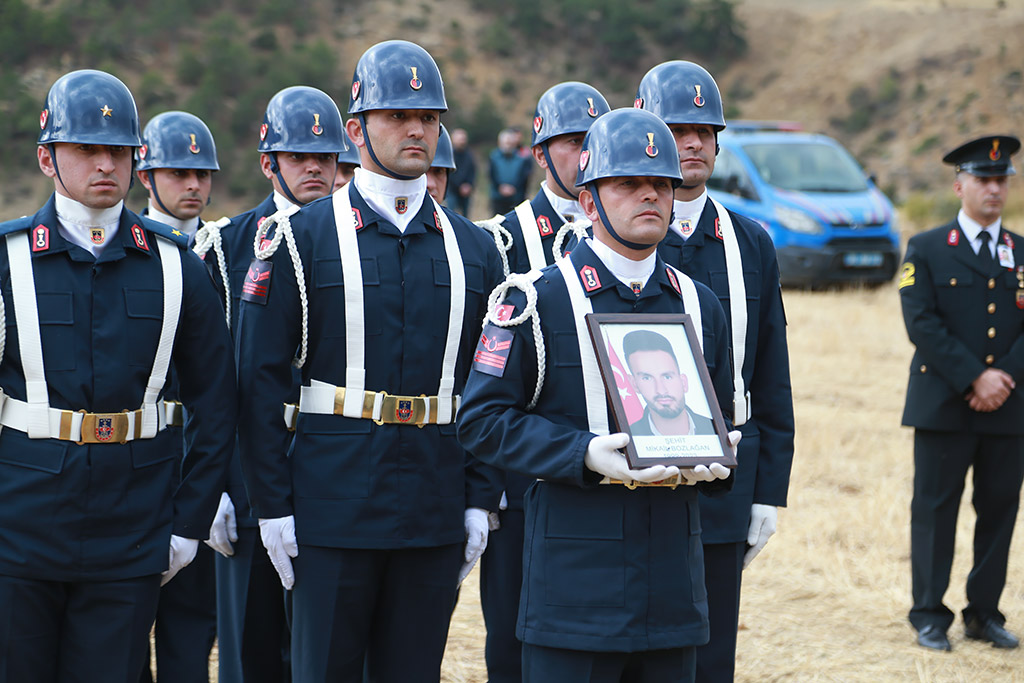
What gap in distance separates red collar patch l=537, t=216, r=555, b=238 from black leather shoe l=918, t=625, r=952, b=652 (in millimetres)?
3120

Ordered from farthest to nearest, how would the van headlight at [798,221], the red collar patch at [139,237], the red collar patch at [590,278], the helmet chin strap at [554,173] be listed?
the van headlight at [798,221]
the helmet chin strap at [554,173]
the red collar patch at [139,237]
the red collar patch at [590,278]

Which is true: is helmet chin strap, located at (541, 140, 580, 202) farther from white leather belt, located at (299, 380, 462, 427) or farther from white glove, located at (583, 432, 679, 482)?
white glove, located at (583, 432, 679, 482)

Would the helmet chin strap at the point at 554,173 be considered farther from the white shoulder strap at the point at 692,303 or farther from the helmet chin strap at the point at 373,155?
the white shoulder strap at the point at 692,303

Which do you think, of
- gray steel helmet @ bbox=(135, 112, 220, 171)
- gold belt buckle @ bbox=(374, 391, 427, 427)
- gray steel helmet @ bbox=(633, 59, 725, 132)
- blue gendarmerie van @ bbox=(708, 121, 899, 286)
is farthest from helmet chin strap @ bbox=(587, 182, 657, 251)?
blue gendarmerie van @ bbox=(708, 121, 899, 286)

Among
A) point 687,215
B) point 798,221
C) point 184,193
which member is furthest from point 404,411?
point 798,221

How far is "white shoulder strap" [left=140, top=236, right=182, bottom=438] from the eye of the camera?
146 inches

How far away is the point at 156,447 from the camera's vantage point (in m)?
3.72

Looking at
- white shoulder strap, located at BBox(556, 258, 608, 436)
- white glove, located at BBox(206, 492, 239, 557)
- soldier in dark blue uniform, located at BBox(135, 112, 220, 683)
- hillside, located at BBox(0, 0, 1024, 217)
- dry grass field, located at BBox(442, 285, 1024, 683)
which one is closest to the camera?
white shoulder strap, located at BBox(556, 258, 608, 436)

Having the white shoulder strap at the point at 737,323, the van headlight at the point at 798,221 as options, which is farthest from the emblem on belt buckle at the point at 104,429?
the van headlight at the point at 798,221

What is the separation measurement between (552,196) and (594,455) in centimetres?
211

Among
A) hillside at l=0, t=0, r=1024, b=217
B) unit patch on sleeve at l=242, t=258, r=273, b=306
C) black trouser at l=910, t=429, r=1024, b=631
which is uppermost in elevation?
hillside at l=0, t=0, r=1024, b=217

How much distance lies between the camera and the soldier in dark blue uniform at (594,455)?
3.17 m

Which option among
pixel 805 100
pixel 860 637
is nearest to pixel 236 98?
pixel 805 100

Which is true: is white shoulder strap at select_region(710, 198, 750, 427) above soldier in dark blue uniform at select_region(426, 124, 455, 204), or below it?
below
